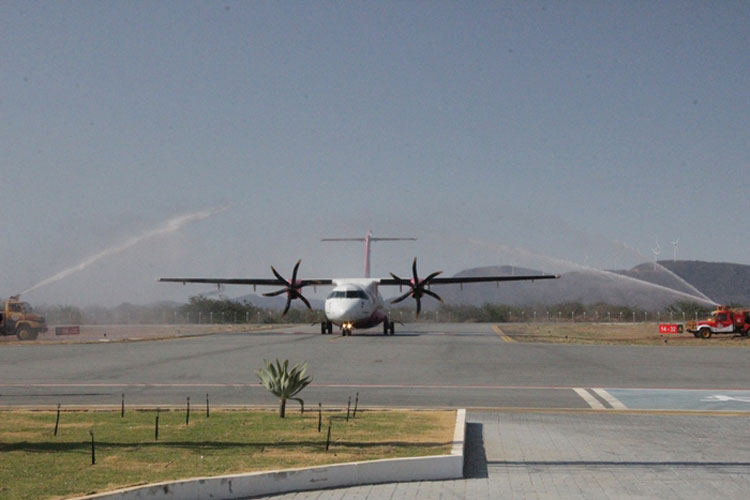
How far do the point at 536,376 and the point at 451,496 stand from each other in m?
17.0

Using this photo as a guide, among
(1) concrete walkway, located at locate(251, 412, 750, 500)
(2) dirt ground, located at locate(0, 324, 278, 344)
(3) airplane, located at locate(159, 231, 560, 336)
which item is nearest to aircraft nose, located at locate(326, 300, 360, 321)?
(3) airplane, located at locate(159, 231, 560, 336)

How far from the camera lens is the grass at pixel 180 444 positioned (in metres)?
10.3

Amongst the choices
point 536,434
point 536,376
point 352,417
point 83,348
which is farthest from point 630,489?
point 83,348

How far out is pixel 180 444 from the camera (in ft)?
41.9

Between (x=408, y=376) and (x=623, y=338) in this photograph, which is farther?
(x=623, y=338)

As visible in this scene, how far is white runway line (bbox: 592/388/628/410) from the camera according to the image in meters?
18.9

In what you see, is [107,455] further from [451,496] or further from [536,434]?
[536,434]

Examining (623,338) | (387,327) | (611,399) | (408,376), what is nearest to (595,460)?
(611,399)

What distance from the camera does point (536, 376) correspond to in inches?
1040

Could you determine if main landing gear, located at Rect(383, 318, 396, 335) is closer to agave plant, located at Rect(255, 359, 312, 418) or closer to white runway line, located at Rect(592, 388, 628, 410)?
white runway line, located at Rect(592, 388, 628, 410)

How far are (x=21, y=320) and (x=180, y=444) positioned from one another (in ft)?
159

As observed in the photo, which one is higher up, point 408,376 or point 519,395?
point 408,376

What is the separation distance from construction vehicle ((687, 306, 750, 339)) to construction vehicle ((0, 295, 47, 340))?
155 feet

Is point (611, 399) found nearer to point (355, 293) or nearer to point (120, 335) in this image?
point (355, 293)
